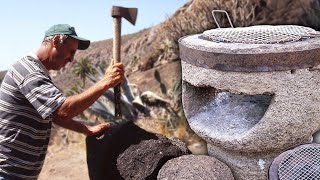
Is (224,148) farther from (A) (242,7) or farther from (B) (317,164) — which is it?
(A) (242,7)

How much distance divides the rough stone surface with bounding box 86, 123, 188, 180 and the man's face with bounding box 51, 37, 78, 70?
58 cm

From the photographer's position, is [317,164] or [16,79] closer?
[317,164]

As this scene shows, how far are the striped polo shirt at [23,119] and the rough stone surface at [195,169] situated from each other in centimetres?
75

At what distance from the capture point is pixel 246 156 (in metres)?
2.47

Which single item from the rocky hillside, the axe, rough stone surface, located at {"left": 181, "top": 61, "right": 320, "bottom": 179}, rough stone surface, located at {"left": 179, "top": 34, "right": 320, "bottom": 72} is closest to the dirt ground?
the rocky hillside

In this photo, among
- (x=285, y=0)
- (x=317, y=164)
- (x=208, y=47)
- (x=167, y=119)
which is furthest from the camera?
(x=285, y=0)

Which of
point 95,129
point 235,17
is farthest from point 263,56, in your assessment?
point 235,17

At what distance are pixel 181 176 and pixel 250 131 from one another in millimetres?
458

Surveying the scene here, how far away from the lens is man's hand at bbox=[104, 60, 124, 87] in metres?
Answer: 2.45

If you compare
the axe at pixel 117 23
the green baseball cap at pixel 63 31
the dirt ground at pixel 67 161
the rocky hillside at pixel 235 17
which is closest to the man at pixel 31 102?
the green baseball cap at pixel 63 31

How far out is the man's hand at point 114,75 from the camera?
2.45 metres

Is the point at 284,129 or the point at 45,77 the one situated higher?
the point at 45,77

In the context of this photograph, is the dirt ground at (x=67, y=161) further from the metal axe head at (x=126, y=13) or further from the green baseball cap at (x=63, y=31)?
the green baseball cap at (x=63, y=31)

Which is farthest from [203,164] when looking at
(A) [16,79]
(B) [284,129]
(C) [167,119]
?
(C) [167,119]
